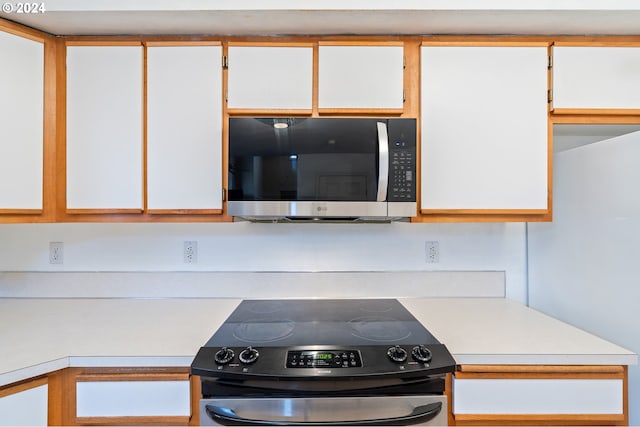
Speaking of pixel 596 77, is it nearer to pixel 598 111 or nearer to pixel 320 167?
pixel 598 111

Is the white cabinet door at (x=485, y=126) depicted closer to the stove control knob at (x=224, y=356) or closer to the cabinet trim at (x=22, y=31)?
the stove control knob at (x=224, y=356)

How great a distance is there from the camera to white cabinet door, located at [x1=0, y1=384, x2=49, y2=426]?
3.25 feet

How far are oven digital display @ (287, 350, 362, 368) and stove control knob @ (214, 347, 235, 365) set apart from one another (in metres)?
0.19

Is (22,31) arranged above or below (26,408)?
above

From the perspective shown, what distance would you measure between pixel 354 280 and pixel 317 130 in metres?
0.84

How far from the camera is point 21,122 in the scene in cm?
135

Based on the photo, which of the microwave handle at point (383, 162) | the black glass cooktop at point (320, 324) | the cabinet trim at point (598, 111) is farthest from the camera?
the cabinet trim at point (598, 111)

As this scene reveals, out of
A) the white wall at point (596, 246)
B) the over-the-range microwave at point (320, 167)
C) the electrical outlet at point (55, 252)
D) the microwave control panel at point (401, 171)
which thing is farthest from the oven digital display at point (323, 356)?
the electrical outlet at point (55, 252)

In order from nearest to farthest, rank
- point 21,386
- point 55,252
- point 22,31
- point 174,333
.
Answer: point 21,386
point 174,333
point 22,31
point 55,252

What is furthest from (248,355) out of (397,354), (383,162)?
→ (383,162)

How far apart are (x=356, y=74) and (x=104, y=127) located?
1.11 metres

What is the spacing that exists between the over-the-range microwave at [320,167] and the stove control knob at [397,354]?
50 cm

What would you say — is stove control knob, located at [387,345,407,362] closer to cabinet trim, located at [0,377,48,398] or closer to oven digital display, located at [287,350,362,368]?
oven digital display, located at [287,350,362,368]

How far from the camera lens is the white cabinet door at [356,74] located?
144 centimetres
